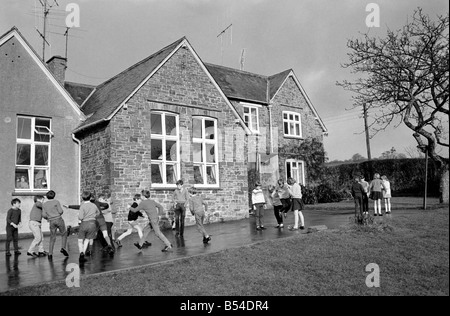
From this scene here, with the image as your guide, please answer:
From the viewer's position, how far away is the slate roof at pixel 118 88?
16619 mm

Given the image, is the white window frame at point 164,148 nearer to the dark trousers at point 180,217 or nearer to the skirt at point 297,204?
the dark trousers at point 180,217

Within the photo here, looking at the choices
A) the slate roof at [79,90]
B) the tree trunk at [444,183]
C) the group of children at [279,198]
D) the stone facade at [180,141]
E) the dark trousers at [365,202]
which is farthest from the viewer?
the slate roof at [79,90]

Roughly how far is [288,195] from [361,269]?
6.44 metres

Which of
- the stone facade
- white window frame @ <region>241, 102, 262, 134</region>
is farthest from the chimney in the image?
white window frame @ <region>241, 102, 262, 134</region>

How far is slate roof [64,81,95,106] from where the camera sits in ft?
70.3

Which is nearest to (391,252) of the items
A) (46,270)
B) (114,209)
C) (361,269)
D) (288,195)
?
(361,269)

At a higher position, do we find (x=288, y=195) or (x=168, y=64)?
(x=168, y=64)

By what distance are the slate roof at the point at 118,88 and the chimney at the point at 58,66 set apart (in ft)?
5.81

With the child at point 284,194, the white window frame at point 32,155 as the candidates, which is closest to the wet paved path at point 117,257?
the child at point 284,194

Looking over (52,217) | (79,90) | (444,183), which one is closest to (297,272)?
(52,217)

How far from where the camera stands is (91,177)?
16.6m

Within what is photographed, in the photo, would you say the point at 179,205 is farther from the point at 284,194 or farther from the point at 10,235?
the point at 10,235
